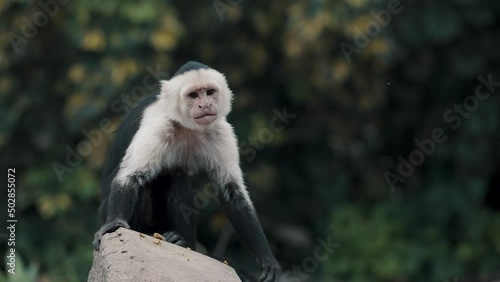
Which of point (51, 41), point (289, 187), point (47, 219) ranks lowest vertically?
point (47, 219)

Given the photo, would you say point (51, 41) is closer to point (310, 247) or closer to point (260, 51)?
point (260, 51)

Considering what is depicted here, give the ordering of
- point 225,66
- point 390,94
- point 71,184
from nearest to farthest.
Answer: point 71,184 < point 225,66 < point 390,94

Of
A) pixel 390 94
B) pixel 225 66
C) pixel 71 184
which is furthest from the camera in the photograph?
pixel 390 94

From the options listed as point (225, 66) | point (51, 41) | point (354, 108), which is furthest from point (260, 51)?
point (51, 41)

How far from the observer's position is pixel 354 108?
1389 cm

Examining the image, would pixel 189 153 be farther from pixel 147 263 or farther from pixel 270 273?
pixel 147 263

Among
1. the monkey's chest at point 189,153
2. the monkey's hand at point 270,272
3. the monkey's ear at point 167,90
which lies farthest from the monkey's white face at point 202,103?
the monkey's hand at point 270,272

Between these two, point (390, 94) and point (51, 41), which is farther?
point (390, 94)

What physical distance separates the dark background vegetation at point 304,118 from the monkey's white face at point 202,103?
393 centimetres

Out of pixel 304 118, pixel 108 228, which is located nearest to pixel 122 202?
pixel 108 228

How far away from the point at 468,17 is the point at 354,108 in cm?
178

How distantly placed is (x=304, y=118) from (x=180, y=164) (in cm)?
683

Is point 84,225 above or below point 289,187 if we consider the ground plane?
below

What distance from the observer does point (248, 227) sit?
7.39 m
